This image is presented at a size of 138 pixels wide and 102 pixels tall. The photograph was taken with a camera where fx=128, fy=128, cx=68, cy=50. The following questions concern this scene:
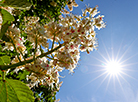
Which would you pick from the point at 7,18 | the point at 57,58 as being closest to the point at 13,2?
the point at 7,18

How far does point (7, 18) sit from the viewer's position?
76 centimetres

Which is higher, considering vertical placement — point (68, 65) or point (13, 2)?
point (68, 65)

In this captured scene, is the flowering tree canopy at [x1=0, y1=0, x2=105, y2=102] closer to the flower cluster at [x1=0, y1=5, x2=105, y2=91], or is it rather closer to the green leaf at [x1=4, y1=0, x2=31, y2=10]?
the flower cluster at [x1=0, y1=5, x2=105, y2=91]

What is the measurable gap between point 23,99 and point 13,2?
0.63 m

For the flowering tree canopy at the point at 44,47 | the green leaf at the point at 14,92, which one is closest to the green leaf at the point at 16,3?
the flowering tree canopy at the point at 44,47

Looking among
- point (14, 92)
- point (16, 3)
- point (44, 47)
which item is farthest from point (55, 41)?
point (16, 3)

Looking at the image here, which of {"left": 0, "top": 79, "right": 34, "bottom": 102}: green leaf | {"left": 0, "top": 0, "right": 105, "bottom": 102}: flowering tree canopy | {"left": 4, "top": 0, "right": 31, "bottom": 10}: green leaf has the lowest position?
{"left": 0, "top": 79, "right": 34, "bottom": 102}: green leaf

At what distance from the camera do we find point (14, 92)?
2.77 feet

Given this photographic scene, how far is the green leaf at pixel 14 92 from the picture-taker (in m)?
0.81

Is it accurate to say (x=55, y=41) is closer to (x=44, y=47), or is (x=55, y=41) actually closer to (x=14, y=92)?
(x=44, y=47)

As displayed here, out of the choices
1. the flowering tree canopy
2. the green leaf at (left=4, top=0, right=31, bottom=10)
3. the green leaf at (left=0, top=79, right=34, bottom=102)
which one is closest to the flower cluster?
the flowering tree canopy

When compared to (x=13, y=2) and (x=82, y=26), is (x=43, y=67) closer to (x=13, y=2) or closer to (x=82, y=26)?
(x=82, y=26)

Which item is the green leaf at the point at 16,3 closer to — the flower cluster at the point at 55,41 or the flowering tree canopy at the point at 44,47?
the flowering tree canopy at the point at 44,47

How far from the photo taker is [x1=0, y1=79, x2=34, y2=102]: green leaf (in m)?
0.81
